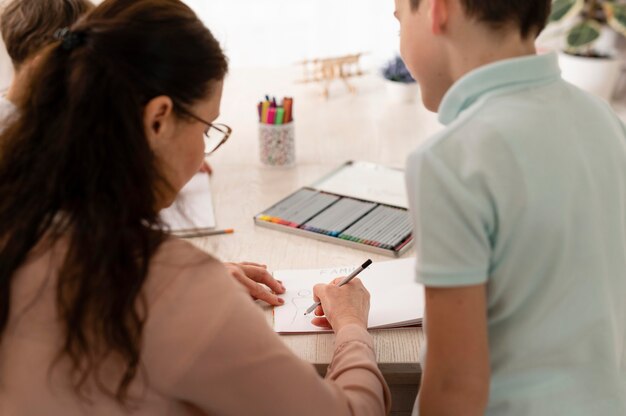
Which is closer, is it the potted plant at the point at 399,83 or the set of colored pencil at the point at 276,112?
the set of colored pencil at the point at 276,112

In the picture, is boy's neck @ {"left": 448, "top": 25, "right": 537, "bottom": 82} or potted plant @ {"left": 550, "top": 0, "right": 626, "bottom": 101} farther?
potted plant @ {"left": 550, "top": 0, "right": 626, "bottom": 101}

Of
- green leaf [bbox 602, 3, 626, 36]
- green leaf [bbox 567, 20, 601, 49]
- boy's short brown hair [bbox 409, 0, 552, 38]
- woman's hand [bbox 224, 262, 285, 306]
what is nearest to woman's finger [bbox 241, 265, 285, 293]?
woman's hand [bbox 224, 262, 285, 306]

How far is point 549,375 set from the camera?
0.87 metres

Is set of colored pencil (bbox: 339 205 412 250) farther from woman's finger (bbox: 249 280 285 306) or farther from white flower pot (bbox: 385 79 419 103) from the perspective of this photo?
white flower pot (bbox: 385 79 419 103)

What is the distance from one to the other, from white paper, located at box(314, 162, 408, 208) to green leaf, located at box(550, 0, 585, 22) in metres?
1.01

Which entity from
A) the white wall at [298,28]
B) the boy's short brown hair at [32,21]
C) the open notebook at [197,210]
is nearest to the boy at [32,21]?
the boy's short brown hair at [32,21]

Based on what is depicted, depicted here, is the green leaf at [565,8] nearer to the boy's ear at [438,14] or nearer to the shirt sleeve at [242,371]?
the boy's ear at [438,14]

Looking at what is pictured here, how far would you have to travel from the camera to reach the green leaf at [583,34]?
7.73ft

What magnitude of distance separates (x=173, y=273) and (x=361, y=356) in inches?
12.8

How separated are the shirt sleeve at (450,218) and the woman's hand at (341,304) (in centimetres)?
32

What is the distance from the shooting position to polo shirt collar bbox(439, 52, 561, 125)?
32.8 inches

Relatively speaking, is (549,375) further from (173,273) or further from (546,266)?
(173,273)

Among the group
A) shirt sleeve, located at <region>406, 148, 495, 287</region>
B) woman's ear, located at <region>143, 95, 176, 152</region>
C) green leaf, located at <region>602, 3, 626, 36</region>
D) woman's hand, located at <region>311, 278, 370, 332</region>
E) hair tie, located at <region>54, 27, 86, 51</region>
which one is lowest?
woman's hand, located at <region>311, 278, 370, 332</region>

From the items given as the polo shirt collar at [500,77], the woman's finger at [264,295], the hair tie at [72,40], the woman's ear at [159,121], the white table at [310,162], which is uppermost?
the hair tie at [72,40]
